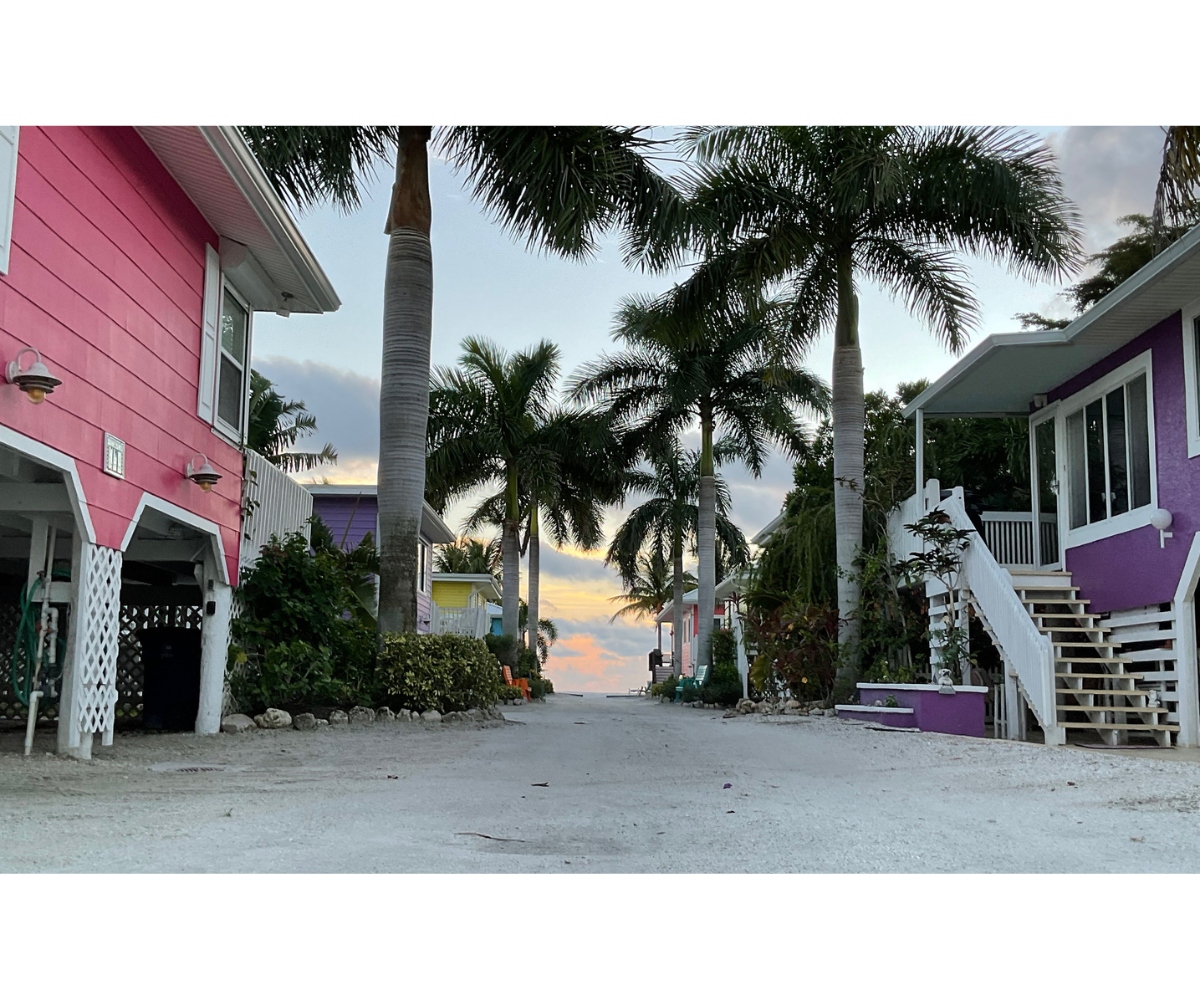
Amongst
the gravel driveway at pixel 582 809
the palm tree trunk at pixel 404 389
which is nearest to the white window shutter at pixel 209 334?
the palm tree trunk at pixel 404 389

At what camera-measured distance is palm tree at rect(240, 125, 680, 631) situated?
1266cm

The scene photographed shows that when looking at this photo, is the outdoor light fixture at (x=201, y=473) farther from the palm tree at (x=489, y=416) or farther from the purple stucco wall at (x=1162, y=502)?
the palm tree at (x=489, y=416)

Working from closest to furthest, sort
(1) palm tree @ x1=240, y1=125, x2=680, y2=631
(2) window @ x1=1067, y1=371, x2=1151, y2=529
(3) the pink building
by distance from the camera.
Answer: (3) the pink building → (2) window @ x1=1067, y1=371, x2=1151, y2=529 → (1) palm tree @ x1=240, y1=125, x2=680, y2=631

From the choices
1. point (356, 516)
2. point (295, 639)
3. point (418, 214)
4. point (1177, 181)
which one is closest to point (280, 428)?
point (356, 516)

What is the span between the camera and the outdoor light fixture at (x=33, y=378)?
6395 millimetres

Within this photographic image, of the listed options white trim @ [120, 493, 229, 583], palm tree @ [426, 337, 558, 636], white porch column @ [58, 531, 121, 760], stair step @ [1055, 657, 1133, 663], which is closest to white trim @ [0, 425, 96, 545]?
white porch column @ [58, 531, 121, 760]

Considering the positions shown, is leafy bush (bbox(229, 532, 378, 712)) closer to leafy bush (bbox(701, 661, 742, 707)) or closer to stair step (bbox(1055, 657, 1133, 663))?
stair step (bbox(1055, 657, 1133, 663))

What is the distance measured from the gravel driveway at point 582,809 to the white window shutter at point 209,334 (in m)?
3.19

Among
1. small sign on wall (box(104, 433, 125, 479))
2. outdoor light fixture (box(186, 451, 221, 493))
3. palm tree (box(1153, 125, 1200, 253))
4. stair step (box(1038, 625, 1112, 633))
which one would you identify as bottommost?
stair step (box(1038, 625, 1112, 633))

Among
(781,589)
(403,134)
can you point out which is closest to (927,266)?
(781,589)

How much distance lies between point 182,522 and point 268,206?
304 cm

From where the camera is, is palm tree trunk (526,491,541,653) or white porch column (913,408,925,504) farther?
palm tree trunk (526,491,541,653)

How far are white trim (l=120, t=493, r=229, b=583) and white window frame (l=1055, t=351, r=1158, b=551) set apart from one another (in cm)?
988
